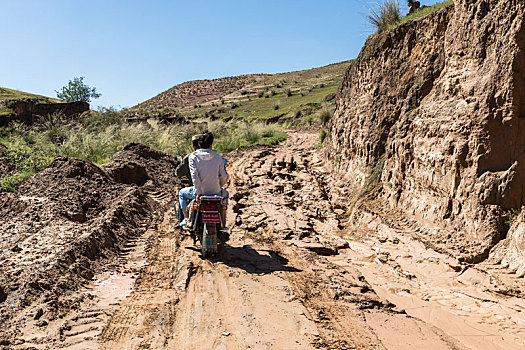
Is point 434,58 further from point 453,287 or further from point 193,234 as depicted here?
point 193,234

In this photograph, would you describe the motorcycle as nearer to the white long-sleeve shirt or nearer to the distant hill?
the white long-sleeve shirt

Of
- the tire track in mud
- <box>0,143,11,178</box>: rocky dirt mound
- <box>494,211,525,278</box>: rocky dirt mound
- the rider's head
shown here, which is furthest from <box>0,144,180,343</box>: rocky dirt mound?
<box>494,211,525,278</box>: rocky dirt mound

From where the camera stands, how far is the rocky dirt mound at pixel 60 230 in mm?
4230

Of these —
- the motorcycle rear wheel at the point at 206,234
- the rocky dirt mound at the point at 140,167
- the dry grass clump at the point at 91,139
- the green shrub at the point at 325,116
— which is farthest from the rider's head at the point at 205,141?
the green shrub at the point at 325,116

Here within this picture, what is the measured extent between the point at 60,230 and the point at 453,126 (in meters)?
6.49

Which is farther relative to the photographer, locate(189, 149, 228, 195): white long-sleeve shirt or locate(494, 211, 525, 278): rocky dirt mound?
locate(189, 149, 228, 195): white long-sleeve shirt

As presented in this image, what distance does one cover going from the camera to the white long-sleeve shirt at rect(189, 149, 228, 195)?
6090 mm

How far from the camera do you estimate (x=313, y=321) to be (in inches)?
159

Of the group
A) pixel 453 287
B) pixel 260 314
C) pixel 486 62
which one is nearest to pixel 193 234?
pixel 260 314

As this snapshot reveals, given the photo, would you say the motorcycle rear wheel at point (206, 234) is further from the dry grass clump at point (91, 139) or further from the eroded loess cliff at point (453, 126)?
the dry grass clump at point (91, 139)

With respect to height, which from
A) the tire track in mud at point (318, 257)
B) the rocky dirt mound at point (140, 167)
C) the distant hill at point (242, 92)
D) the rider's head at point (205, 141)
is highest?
the distant hill at point (242, 92)

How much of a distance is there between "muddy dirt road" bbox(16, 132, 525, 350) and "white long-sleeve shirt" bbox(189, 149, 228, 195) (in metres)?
1.05

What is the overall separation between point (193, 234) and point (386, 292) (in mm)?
3296

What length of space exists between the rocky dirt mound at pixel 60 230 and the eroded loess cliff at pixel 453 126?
16.5 ft
